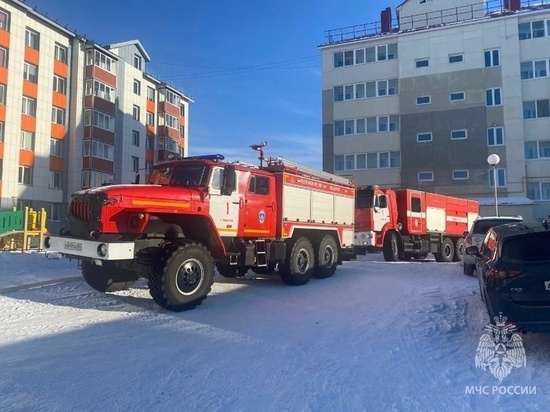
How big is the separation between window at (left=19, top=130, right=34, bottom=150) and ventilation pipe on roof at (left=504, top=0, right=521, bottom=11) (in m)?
38.2

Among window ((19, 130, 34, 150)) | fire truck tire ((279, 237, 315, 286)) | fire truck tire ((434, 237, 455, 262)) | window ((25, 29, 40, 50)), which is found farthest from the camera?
window ((25, 29, 40, 50))

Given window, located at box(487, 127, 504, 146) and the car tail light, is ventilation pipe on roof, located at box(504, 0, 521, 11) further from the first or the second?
the car tail light

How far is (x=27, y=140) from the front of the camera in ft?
111

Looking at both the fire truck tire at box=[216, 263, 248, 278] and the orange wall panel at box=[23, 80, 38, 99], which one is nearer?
the fire truck tire at box=[216, 263, 248, 278]

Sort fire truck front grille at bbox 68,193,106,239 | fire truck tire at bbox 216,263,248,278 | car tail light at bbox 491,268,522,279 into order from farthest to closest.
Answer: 1. fire truck tire at bbox 216,263,248,278
2. fire truck front grille at bbox 68,193,106,239
3. car tail light at bbox 491,268,522,279

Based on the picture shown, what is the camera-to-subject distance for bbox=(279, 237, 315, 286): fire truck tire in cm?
1139

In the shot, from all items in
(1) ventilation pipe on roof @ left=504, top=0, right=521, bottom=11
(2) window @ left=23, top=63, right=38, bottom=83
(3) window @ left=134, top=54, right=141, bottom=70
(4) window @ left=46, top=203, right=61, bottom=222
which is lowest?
(4) window @ left=46, top=203, right=61, bottom=222

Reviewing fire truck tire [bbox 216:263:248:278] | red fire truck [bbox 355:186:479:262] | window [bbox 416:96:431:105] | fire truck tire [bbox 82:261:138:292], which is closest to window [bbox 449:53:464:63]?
window [bbox 416:96:431:105]

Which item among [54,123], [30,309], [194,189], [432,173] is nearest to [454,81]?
[432,173]

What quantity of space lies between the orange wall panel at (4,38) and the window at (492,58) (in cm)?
3528

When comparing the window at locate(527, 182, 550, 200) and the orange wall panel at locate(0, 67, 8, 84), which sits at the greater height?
the orange wall panel at locate(0, 67, 8, 84)

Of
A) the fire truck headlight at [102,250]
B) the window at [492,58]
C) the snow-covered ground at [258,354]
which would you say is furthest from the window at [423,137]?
the fire truck headlight at [102,250]

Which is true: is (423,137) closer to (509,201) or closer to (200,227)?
(509,201)

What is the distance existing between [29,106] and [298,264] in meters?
30.2
